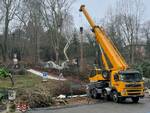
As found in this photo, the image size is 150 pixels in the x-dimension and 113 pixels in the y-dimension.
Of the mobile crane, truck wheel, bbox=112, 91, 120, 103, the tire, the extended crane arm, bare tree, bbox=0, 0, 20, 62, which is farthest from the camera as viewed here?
bare tree, bbox=0, 0, 20, 62

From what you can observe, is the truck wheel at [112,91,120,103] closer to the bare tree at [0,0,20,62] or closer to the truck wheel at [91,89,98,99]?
the truck wheel at [91,89,98,99]

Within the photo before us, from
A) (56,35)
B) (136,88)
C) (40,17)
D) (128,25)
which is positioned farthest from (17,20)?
(136,88)

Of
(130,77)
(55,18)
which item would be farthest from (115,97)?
(55,18)

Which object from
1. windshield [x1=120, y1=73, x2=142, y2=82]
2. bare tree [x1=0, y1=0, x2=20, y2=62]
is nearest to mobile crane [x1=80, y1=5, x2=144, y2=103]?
windshield [x1=120, y1=73, x2=142, y2=82]

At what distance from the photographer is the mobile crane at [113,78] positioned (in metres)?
28.7

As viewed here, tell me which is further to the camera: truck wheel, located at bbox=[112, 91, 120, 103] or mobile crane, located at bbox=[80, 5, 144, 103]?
truck wheel, located at bbox=[112, 91, 120, 103]

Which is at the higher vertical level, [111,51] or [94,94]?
[111,51]

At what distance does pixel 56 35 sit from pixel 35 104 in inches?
1414

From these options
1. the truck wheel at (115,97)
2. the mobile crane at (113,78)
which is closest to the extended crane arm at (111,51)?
the mobile crane at (113,78)

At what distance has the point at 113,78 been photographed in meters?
30.0

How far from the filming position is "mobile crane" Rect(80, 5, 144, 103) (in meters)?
28.7

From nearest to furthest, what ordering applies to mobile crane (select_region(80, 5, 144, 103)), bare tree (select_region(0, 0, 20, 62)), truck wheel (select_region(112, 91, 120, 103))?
mobile crane (select_region(80, 5, 144, 103)) < truck wheel (select_region(112, 91, 120, 103)) < bare tree (select_region(0, 0, 20, 62))

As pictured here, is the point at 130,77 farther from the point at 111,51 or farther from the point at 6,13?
the point at 6,13

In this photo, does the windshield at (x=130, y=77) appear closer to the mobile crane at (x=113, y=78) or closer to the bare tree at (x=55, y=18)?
the mobile crane at (x=113, y=78)
